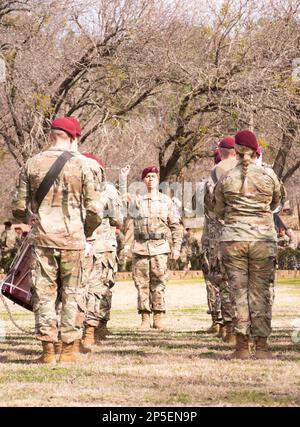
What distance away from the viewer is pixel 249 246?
32.7ft

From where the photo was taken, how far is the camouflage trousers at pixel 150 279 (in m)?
14.6

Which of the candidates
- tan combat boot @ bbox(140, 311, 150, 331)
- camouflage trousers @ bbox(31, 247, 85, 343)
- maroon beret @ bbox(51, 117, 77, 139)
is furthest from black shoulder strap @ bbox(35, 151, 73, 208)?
tan combat boot @ bbox(140, 311, 150, 331)

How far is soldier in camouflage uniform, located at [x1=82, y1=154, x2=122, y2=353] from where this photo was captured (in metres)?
12.1

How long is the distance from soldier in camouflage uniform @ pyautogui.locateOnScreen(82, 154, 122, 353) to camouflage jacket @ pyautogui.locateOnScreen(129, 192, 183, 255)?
6.27 feet

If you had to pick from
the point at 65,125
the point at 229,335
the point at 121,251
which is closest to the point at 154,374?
the point at 65,125

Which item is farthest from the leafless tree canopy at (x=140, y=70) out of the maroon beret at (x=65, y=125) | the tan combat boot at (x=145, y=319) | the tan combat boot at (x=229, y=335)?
the maroon beret at (x=65, y=125)

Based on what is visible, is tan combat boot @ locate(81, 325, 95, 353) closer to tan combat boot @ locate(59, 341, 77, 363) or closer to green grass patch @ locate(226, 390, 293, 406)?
tan combat boot @ locate(59, 341, 77, 363)

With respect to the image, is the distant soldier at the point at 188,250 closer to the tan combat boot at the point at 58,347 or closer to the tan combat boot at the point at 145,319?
the tan combat boot at the point at 145,319

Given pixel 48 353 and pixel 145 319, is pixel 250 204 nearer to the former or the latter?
pixel 48 353

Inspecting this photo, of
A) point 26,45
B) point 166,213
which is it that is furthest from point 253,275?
point 26,45

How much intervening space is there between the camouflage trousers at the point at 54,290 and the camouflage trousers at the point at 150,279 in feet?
16.2
